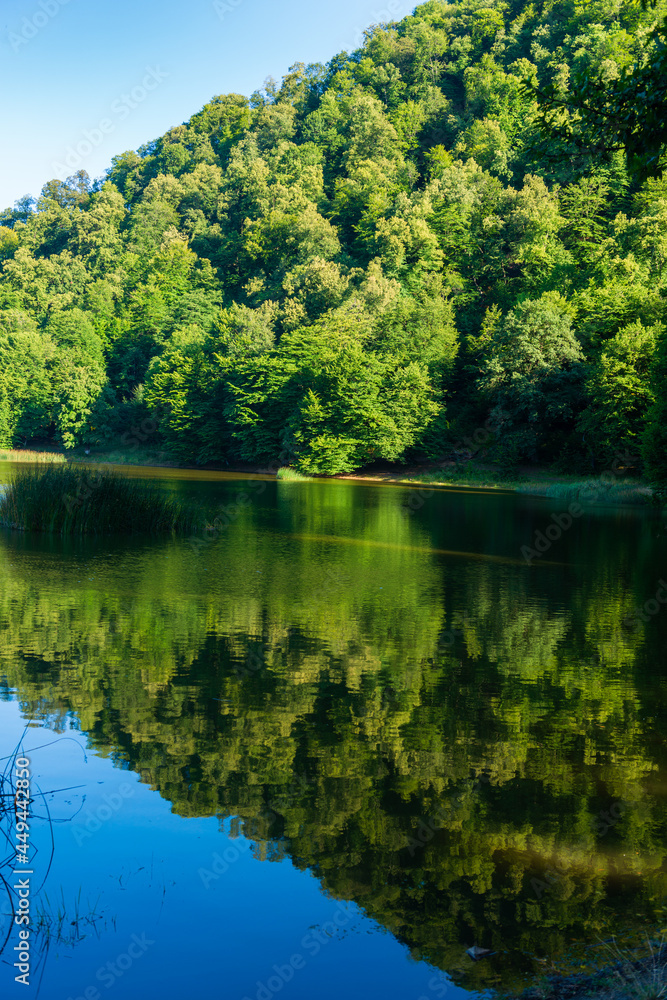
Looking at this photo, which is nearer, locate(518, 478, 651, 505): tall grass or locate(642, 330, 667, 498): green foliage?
locate(642, 330, 667, 498): green foliage

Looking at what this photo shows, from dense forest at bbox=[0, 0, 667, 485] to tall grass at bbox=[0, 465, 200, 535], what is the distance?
20.4 m

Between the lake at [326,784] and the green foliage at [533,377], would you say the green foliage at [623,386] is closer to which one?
the green foliage at [533,377]

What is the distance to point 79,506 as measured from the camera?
2216 centimetres

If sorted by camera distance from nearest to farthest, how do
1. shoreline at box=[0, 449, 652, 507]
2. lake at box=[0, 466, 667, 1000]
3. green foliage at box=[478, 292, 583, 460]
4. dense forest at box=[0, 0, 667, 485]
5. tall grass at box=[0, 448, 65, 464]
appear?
lake at box=[0, 466, 667, 1000]
shoreline at box=[0, 449, 652, 507]
green foliage at box=[478, 292, 583, 460]
dense forest at box=[0, 0, 667, 485]
tall grass at box=[0, 448, 65, 464]

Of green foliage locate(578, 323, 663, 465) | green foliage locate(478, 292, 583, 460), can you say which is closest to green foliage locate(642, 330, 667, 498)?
green foliage locate(578, 323, 663, 465)

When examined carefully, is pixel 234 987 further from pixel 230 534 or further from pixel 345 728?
pixel 230 534

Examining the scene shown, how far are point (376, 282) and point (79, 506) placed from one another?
5291cm

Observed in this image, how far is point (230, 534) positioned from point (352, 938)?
64.5ft

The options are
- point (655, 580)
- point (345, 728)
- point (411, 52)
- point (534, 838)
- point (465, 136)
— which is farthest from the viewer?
point (411, 52)

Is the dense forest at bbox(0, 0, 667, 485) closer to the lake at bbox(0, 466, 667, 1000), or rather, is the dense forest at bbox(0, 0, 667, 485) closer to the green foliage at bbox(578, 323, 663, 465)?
the green foliage at bbox(578, 323, 663, 465)

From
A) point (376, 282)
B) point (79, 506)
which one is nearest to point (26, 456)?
point (376, 282)

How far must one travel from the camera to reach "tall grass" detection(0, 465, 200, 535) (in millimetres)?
22203

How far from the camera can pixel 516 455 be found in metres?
57.2

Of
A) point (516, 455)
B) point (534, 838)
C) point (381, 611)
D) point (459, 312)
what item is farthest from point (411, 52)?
point (534, 838)
